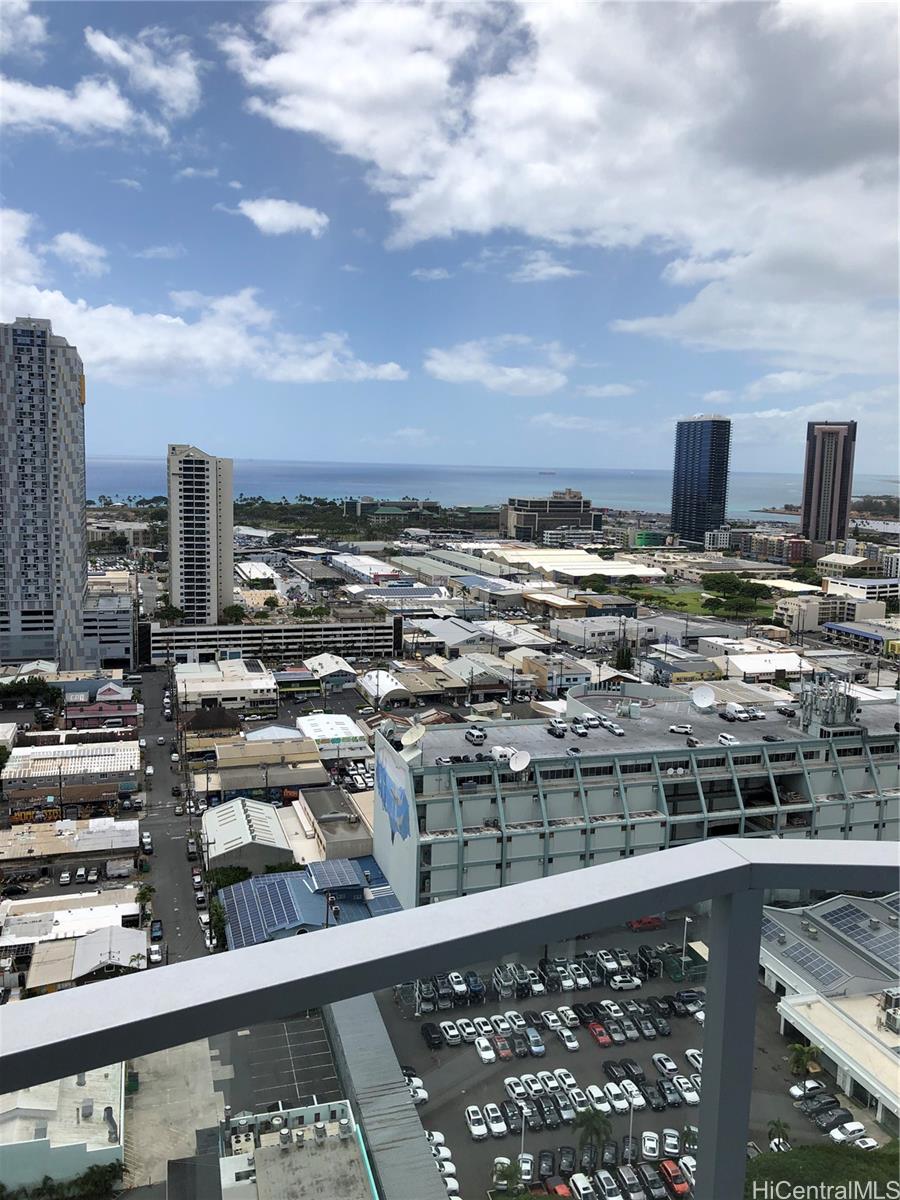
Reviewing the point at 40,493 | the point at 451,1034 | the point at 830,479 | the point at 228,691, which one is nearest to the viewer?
the point at 451,1034

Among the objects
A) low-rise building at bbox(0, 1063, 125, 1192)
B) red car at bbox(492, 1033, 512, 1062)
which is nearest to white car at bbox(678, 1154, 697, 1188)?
red car at bbox(492, 1033, 512, 1062)

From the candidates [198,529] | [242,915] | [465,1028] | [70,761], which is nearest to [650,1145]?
[465,1028]

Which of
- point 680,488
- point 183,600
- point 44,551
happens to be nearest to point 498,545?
point 680,488

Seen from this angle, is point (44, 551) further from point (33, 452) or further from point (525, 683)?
point (525, 683)

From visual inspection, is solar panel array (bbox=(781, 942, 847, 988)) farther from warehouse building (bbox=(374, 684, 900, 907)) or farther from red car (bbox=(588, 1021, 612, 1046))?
warehouse building (bbox=(374, 684, 900, 907))

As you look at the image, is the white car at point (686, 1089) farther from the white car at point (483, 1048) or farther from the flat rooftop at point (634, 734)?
the flat rooftop at point (634, 734)

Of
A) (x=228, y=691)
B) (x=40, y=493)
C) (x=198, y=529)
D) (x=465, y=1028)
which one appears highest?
(x=40, y=493)

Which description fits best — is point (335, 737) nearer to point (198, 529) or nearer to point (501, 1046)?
point (198, 529)
